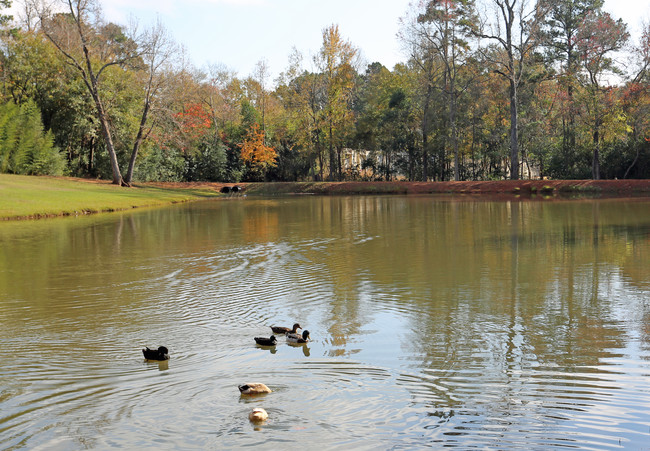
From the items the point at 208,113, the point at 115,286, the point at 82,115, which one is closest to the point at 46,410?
the point at 115,286

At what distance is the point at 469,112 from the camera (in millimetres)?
48969

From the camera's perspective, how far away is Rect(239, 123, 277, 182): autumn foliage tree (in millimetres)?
54406

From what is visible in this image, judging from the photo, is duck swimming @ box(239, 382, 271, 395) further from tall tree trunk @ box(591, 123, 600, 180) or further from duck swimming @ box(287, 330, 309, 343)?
tall tree trunk @ box(591, 123, 600, 180)

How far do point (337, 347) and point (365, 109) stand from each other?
50.9 metres

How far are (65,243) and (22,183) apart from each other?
19944 millimetres

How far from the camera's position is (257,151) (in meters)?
54.7

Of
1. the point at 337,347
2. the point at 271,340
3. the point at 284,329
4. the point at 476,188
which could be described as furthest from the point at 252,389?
the point at 476,188

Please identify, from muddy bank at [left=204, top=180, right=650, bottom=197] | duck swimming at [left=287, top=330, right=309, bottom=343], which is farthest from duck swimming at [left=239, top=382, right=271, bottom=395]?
muddy bank at [left=204, top=180, right=650, bottom=197]

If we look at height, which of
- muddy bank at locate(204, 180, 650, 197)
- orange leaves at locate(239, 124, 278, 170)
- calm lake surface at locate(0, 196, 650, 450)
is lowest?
calm lake surface at locate(0, 196, 650, 450)

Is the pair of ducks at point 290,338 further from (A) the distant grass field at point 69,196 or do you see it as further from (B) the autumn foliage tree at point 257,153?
(B) the autumn foliage tree at point 257,153

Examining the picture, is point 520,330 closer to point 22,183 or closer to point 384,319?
point 384,319

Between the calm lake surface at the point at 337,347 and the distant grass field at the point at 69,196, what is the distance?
12.8m

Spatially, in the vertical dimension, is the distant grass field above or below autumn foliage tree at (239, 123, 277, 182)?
below

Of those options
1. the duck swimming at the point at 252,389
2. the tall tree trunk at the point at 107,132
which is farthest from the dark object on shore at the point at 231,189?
the duck swimming at the point at 252,389
